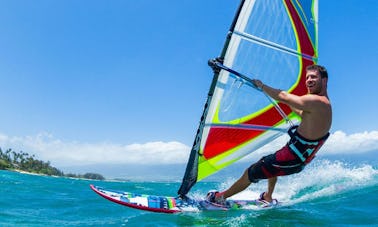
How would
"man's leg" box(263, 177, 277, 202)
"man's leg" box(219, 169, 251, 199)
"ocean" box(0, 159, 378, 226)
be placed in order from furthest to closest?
"man's leg" box(263, 177, 277, 202) < "man's leg" box(219, 169, 251, 199) < "ocean" box(0, 159, 378, 226)

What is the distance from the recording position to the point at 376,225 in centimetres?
460

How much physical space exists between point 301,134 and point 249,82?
1.28 metres

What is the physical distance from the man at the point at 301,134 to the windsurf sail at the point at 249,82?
0.74 m

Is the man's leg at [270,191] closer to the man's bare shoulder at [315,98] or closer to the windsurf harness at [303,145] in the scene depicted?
the windsurf harness at [303,145]

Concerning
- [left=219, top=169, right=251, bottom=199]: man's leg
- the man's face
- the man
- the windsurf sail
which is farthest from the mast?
the man's face

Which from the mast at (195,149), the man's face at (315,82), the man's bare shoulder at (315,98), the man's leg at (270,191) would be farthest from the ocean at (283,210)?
the man's face at (315,82)

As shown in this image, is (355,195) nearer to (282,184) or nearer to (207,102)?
(282,184)

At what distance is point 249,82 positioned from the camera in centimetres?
625

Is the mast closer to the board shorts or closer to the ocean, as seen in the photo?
the ocean

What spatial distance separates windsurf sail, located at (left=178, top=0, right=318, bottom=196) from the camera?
6410 mm

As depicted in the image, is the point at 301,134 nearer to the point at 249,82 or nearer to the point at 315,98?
the point at 315,98

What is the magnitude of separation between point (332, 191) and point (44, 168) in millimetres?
74740

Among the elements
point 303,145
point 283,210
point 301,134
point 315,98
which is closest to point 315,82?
point 315,98

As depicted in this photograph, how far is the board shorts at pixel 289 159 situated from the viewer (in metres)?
5.58
